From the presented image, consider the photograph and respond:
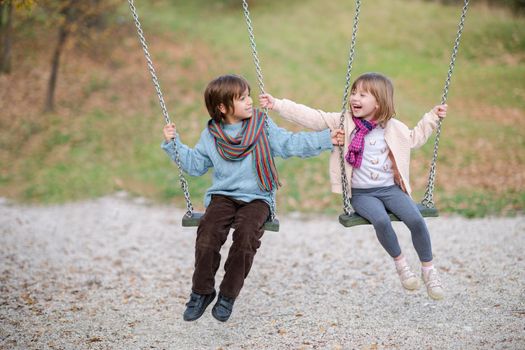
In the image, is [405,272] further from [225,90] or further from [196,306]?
[225,90]

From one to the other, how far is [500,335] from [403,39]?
16.3 meters

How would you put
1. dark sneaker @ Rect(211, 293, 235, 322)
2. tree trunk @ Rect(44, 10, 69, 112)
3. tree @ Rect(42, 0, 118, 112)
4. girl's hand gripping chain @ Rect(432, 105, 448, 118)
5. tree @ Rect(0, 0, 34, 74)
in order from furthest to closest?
tree @ Rect(0, 0, 34, 74) < tree trunk @ Rect(44, 10, 69, 112) < tree @ Rect(42, 0, 118, 112) < girl's hand gripping chain @ Rect(432, 105, 448, 118) < dark sneaker @ Rect(211, 293, 235, 322)

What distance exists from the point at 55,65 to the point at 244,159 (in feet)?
29.1

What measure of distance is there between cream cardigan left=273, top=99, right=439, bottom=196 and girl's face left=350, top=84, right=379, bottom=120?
0.39 feet

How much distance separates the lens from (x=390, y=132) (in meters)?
4.32

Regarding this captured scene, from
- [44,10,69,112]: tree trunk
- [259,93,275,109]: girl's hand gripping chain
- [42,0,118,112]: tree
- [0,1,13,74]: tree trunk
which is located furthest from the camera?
[0,1,13,74]: tree trunk

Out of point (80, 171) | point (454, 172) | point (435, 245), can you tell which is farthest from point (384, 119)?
point (80, 171)

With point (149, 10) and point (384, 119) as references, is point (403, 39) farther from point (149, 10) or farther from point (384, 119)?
point (384, 119)

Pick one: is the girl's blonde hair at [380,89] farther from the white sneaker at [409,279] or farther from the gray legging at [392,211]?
the white sneaker at [409,279]

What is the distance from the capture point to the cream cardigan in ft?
14.1

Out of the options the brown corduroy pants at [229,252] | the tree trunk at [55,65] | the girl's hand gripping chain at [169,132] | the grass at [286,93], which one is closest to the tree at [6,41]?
the grass at [286,93]

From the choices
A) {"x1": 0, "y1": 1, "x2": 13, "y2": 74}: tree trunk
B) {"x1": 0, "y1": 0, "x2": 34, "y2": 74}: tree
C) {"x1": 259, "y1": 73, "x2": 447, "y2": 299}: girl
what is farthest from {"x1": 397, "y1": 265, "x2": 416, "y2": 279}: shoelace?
{"x1": 0, "y1": 1, "x2": 13, "y2": 74}: tree trunk

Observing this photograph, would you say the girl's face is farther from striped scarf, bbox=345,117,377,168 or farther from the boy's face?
the boy's face

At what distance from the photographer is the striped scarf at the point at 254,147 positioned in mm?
4168
